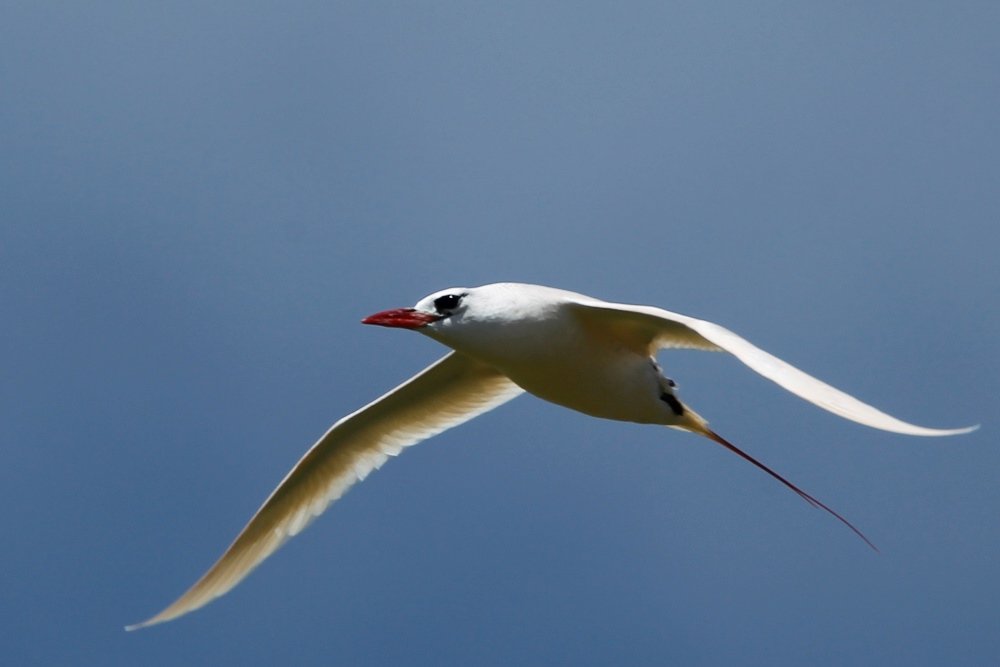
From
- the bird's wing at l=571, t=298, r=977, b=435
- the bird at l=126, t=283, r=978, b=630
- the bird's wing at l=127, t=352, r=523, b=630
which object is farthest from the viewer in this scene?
the bird's wing at l=127, t=352, r=523, b=630

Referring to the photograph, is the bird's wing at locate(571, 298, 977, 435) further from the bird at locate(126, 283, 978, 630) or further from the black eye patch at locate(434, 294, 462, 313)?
the black eye patch at locate(434, 294, 462, 313)

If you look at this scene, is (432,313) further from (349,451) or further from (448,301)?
(349,451)

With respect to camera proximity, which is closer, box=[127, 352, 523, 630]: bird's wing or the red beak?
the red beak

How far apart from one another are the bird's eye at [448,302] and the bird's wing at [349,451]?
1.97 meters

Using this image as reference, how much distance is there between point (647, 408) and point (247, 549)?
4965 millimetres

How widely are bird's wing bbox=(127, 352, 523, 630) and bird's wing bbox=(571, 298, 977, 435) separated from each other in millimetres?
2225

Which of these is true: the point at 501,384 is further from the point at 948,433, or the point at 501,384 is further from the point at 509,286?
the point at 948,433

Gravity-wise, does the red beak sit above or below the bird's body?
above

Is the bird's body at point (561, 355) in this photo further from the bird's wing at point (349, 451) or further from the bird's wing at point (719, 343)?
the bird's wing at point (349, 451)

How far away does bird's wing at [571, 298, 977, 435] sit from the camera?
755 centimetres

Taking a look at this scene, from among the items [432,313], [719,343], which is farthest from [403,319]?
[719,343]

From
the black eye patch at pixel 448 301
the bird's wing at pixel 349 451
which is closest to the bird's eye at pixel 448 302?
the black eye patch at pixel 448 301

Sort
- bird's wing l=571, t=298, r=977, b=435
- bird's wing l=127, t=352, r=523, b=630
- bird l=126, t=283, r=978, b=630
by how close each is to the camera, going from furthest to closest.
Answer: bird's wing l=127, t=352, r=523, b=630, bird l=126, t=283, r=978, b=630, bird's wing l=571, t=298, r=977, b=435

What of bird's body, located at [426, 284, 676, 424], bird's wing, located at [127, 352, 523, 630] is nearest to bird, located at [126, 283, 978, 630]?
bird's body, located at [426, 284, 676, 424]
